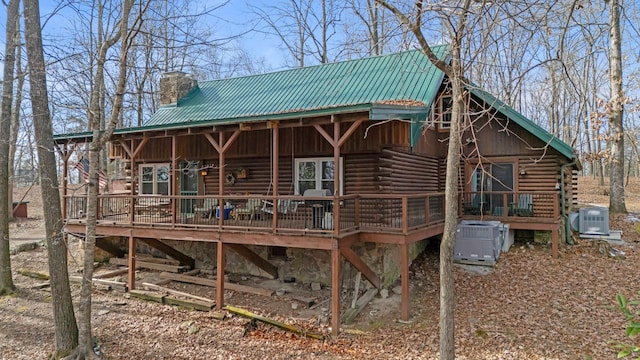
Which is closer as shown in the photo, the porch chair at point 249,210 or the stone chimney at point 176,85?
the porch chair at point 249,210

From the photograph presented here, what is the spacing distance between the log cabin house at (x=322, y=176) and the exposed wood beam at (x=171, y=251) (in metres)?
0.03

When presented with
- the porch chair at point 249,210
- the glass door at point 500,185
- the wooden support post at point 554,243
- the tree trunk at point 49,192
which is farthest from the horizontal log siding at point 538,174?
the tree trunk at point 49,192

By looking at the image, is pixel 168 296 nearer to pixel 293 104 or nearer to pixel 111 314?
pixel 111 314

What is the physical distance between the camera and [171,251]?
476 inches

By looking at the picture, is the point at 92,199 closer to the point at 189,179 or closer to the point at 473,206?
the point at 189,179

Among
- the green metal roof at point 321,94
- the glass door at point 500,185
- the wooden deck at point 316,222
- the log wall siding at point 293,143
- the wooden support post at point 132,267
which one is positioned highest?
the green metal roof at point 321,94

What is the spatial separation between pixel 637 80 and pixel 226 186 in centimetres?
1646

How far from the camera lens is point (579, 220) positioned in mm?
13281

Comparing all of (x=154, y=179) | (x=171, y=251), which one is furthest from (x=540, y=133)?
(x=154, y=179)

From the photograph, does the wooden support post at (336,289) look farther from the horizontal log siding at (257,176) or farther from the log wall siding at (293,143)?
the horizontal log siding at (257,176)

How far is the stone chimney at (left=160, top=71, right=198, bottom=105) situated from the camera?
1630 cm

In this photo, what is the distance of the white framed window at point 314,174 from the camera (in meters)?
11.6

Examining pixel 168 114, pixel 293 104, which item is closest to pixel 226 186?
pixel 293 104

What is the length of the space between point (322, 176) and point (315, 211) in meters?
2.97
